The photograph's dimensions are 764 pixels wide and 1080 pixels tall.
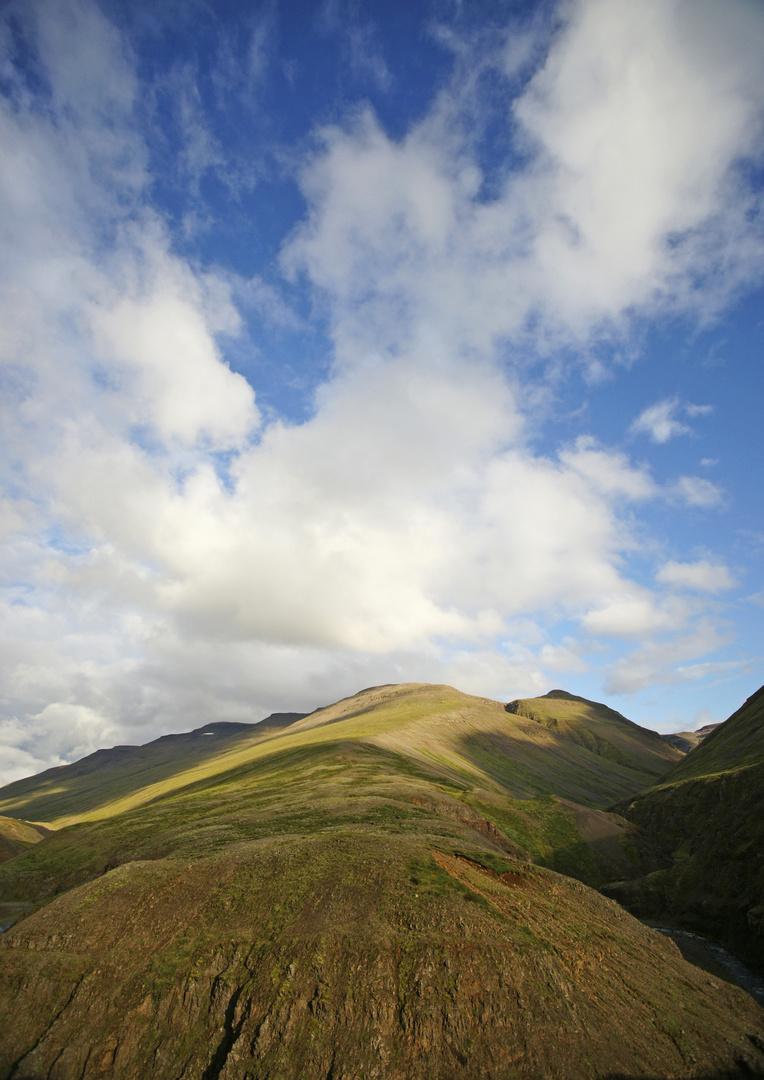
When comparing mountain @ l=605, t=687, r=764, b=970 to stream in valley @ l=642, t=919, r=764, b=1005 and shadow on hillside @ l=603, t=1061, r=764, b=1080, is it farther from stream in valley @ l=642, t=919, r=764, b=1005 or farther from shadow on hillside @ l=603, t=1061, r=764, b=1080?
shadow on hillside @ l=603, t=1061, r=764, b=1080

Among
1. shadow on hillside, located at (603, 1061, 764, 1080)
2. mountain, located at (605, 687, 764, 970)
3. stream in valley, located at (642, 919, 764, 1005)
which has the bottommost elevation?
stream in valley, located at (642, 919, 764, 1005)

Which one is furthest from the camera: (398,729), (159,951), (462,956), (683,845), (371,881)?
(398,729)

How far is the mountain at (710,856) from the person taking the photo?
56125 mm

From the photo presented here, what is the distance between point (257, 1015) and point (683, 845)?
87817 millimetres

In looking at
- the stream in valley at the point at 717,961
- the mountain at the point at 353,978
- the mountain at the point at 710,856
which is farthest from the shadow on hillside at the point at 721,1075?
the mountain at the point at 710,856

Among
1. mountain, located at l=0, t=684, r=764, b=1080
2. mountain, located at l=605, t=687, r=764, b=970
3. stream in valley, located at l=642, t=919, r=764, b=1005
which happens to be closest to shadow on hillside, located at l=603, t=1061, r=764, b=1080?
mountain, located at l=0, t=684, r=764, b=1080

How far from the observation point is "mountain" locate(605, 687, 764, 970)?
56.1 metres

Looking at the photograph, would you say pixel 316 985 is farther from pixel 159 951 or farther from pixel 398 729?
pixel 398 729

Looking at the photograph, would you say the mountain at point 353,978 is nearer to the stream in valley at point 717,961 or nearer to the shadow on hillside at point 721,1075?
the shadow on hillside at point 721,1075

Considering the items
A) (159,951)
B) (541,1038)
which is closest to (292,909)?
(159,951)

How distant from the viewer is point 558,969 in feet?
108

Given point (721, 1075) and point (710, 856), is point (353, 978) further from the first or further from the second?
point (710, 856)

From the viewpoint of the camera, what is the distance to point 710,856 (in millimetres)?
70062

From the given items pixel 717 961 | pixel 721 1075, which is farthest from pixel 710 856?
pixel 721 1075
